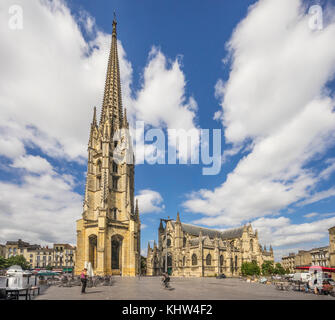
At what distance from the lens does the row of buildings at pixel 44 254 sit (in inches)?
3649

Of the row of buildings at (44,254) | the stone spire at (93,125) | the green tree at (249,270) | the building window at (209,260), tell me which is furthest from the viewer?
the row of buildings at (44,254)

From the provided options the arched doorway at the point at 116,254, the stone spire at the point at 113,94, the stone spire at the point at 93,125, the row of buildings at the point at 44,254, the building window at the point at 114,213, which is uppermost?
the stone spire at the point at 113,94

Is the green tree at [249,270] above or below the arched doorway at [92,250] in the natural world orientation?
below

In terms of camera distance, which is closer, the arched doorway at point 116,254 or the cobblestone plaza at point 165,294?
the cobblestone plaza at point 165,294

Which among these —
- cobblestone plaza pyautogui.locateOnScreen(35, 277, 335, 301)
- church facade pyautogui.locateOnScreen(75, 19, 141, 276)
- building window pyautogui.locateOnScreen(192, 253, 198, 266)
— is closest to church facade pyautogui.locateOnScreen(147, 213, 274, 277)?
building window pyautogui.locateOnScreen(192, 253, 198, 266)

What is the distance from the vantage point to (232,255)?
66.2m

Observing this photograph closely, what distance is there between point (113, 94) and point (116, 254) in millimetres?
34127

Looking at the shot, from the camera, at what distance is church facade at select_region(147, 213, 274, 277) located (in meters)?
58.2

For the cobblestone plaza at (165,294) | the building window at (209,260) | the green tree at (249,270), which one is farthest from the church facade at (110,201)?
the green tree at (249,270)

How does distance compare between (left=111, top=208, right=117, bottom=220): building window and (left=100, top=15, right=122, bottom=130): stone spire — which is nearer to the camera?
(left=111, top=208, right=117, bottom=220): building window

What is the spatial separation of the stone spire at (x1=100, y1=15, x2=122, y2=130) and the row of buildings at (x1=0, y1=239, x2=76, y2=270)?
6114cm

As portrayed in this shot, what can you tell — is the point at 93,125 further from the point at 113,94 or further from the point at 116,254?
the point at 116,254

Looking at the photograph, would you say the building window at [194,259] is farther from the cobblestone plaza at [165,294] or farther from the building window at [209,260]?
the cobblestone plaza at [165,294]

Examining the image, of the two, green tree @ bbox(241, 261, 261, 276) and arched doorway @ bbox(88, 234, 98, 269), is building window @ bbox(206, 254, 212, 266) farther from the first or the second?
arched doorway @ bbox(88, 234, 98, 269)
